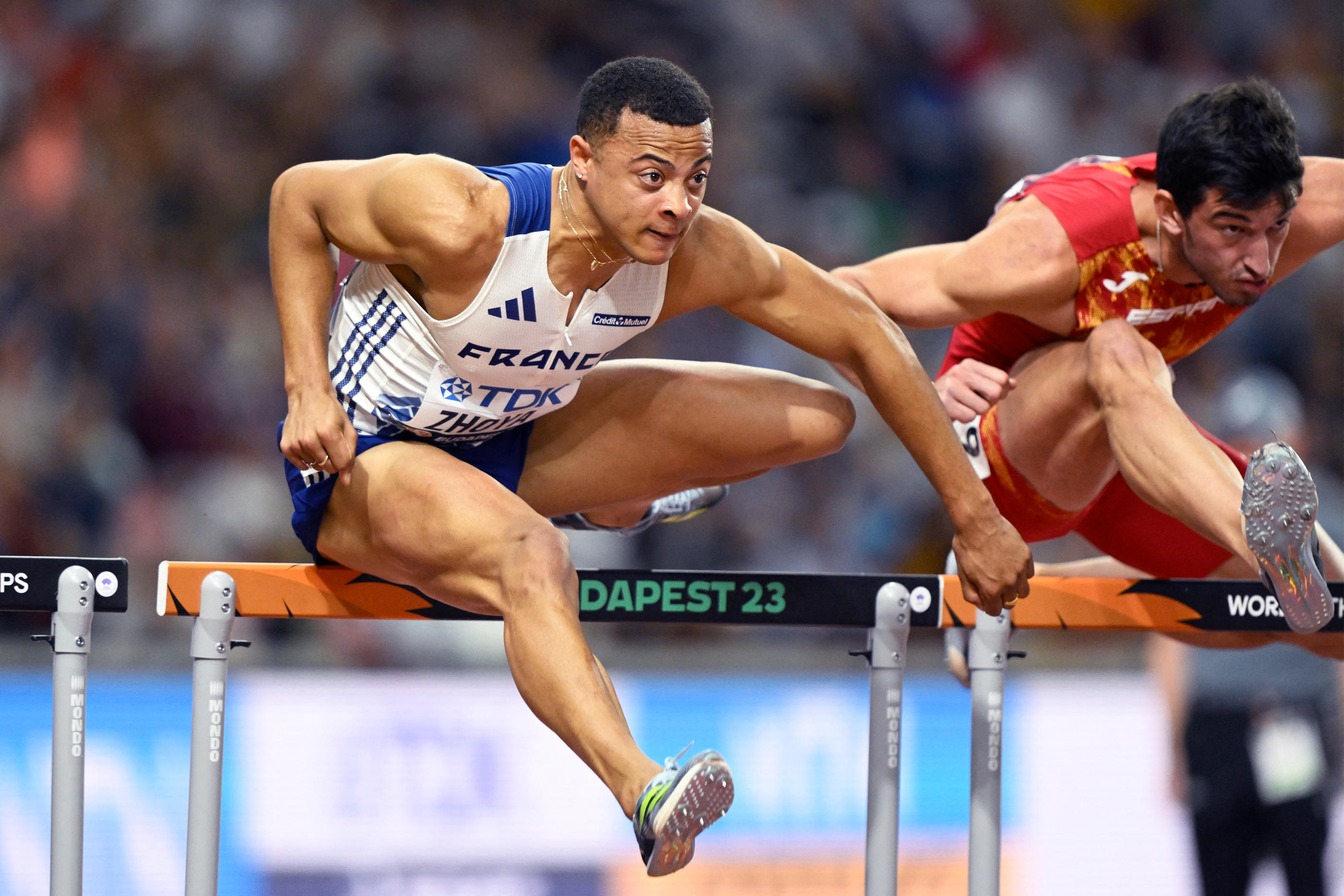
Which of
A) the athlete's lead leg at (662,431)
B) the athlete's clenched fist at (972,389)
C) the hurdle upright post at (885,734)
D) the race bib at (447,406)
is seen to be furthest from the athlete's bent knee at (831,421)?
the race bib at (447,406)

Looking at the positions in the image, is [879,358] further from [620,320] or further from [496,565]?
[496,565]

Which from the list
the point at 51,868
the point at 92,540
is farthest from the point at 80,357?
the point at 51,868

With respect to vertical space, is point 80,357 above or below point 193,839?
above

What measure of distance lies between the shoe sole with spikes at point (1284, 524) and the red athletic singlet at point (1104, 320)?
1.88ft

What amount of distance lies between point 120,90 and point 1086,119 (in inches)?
201

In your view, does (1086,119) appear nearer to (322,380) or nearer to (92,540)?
(92,540)

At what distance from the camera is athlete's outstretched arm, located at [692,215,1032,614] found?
112 inches

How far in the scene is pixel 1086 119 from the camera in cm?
797

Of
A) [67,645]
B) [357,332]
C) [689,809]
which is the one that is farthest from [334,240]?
[689,809]

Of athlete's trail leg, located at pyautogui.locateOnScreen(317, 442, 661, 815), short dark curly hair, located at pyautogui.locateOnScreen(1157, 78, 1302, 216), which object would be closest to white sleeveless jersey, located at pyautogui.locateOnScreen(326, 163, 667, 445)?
athlete's trail leg, located at pyautogui.locateOnScreen(317, 442, 661, 815)

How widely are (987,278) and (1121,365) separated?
0.35 m

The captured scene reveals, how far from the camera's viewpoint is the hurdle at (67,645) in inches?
112

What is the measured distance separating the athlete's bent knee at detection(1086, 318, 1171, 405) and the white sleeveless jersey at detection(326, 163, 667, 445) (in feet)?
3.17

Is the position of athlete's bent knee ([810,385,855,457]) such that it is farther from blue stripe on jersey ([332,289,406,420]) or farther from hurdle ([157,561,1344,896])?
blue stripe on jersey ([332,289,406,420])
